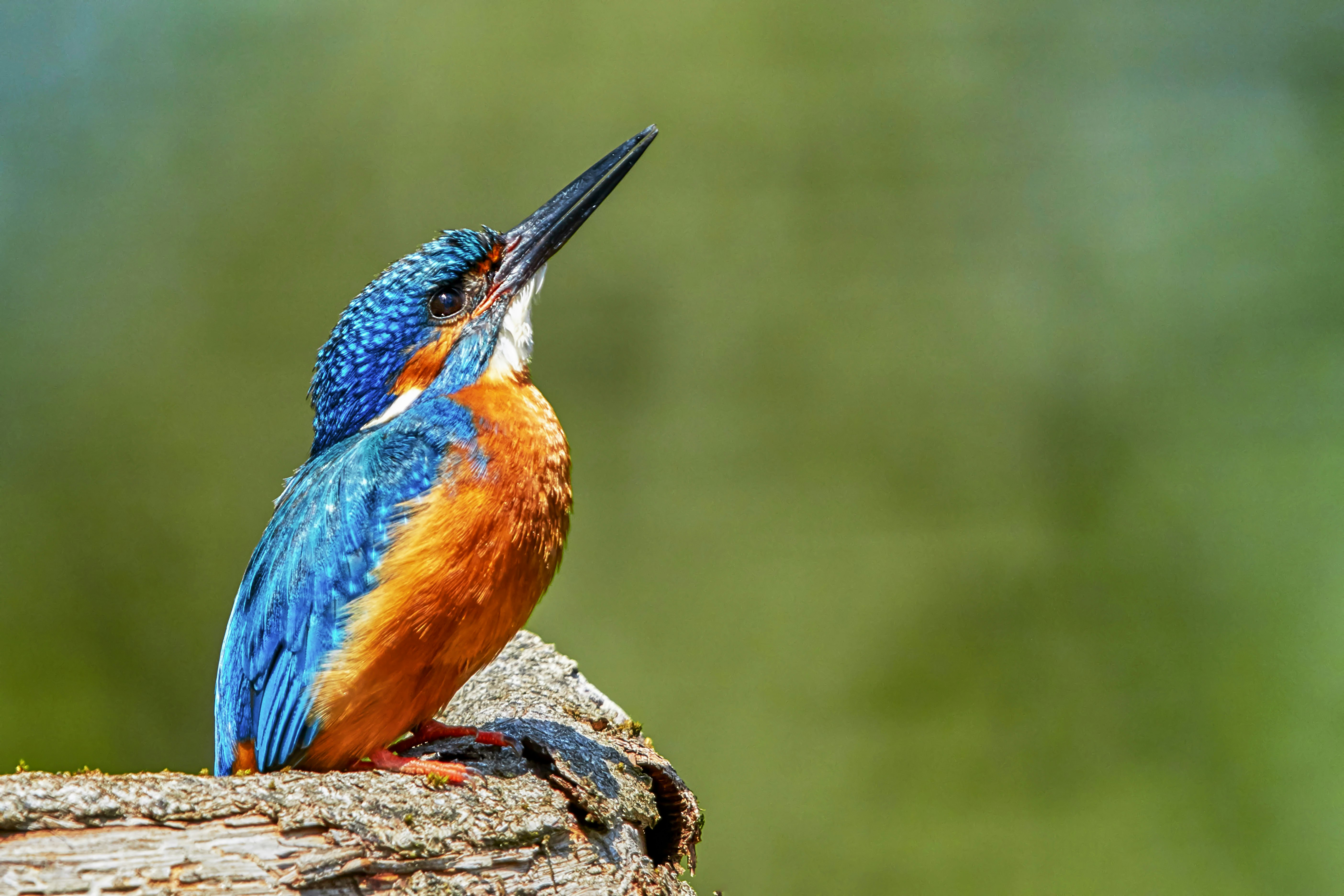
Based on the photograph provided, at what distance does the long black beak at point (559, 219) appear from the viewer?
2.22 metres

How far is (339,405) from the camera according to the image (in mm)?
2086

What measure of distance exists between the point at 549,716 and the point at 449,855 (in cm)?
52

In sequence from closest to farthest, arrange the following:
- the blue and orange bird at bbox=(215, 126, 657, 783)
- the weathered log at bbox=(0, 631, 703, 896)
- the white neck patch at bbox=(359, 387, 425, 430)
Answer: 1. the weathered log at bbox=(0, 631, 703, 896)
2. the blue and orange bird at bbox=(215, 126, 657, 783)
3. the white neck patch at bbox=(359, 387, 425, 430)

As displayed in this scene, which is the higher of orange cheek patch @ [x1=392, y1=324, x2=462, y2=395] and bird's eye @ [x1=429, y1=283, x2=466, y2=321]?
bird's eye @ [x1=429, y1=283, x2=466, y2=321]

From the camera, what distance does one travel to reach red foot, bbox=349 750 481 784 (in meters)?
1.59

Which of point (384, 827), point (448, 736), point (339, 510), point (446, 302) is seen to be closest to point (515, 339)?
point (446, 302)

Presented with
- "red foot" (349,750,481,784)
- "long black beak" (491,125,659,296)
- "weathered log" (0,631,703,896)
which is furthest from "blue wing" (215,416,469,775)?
"long black beak" (491,125,659,296)

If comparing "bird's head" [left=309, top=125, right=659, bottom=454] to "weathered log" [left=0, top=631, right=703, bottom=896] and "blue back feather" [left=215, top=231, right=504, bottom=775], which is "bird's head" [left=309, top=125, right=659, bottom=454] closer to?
"blue back feather" [left=215, top=231, right=504, bottom=775]

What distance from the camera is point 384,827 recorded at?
140cm

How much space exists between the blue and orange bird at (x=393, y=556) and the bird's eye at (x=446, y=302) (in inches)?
0.8

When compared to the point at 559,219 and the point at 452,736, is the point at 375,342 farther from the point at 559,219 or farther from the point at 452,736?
the point at 452,736

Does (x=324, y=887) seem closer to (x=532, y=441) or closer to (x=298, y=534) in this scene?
(x=298, y=534)

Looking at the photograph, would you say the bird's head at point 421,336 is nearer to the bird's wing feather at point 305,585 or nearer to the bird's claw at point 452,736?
the bird's wing feather at point 305,585

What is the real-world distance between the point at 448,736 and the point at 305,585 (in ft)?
1.17
